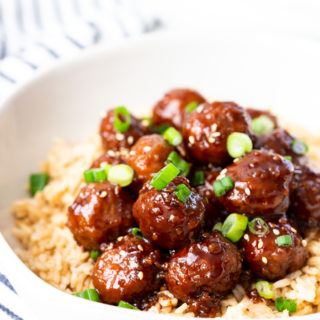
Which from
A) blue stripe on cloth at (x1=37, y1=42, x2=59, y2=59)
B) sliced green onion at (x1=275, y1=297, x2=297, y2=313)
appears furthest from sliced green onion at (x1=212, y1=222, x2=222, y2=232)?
blue stripe on cloth at (x1=37, y1=42, x2=59, y2=59)

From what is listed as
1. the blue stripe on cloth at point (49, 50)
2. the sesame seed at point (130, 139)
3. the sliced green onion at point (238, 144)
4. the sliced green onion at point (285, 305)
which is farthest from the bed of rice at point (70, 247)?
the blue stripe on cloth at point (49, 50)

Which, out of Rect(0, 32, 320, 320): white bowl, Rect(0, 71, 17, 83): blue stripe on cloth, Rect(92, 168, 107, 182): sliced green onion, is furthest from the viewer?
Rect(0, 71, 17, 83): blue stripe on cloth

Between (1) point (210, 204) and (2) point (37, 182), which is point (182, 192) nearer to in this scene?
(1) point (210, 204)

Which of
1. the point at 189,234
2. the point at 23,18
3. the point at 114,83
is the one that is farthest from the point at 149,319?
the point at 23,18

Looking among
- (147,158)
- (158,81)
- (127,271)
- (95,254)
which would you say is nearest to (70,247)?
(95,254)

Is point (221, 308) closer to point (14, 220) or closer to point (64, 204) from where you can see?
point (64, 204)

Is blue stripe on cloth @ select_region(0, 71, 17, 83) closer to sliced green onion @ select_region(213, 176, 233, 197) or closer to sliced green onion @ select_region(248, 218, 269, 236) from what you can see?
sliced green onion @ select_region(213, 176, 233, 197)
